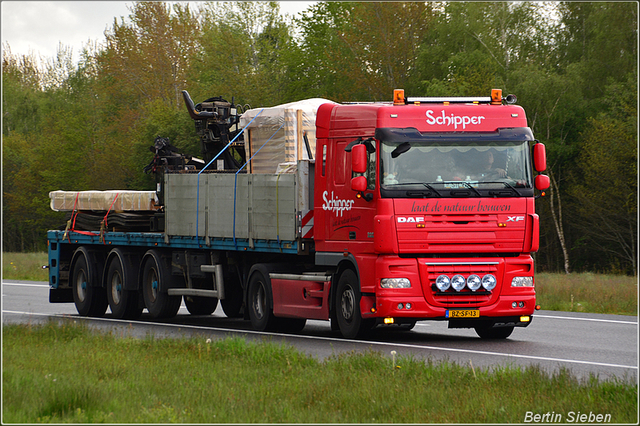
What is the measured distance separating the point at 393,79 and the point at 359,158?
37626 mm

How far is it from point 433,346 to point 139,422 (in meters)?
7.24

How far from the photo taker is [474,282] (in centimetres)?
1427

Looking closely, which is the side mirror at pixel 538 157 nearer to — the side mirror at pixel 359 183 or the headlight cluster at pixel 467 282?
the headlight cluster at pixel 467 282

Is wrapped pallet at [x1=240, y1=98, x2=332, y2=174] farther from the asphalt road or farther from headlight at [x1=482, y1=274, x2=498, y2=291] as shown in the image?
headlight at [x1=482, y1=274, x2=498, y2=291]

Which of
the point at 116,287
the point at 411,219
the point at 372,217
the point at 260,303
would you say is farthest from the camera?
the point at 116,287

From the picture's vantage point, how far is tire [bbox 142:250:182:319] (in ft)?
64.2

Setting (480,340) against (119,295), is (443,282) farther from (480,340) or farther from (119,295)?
(119,295)

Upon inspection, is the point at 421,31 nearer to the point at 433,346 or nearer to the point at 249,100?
the point at 249,100

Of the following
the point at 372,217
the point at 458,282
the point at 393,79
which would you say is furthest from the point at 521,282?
the point at 393,79

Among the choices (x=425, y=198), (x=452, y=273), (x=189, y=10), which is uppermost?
(x=189, y=10)

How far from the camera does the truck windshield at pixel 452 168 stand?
14.1 m

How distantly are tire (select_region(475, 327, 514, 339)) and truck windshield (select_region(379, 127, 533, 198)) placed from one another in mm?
2467

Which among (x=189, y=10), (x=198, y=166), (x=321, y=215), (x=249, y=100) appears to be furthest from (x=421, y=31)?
(x=321, y=215)

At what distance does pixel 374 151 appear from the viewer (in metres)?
14.2
